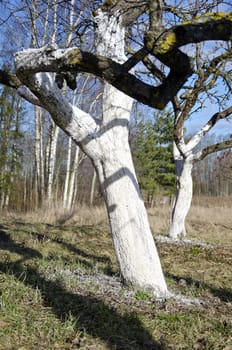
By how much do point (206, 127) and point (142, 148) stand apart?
58.4 feet

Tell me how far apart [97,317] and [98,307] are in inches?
8.5

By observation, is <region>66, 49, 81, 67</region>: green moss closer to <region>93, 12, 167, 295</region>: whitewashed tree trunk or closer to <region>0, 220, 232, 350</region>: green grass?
<region>93, 12, 167, 295</region>: whitewashed tree trunk

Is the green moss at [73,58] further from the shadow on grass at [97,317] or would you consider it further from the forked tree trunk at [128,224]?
the shadow on grass at [97,317]

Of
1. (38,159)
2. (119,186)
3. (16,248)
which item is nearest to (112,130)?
(119,186)

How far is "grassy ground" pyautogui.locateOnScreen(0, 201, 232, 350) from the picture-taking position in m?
3.02

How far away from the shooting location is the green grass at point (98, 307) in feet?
9.89

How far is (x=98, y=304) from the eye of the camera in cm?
372

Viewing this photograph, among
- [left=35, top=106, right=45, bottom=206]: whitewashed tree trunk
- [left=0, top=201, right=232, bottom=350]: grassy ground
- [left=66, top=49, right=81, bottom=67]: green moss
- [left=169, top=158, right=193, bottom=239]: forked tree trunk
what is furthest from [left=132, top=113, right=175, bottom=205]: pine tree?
[left=66, top=49, right=81, bottom=67]: green moss

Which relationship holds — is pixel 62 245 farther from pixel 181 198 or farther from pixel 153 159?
pixel 153 159

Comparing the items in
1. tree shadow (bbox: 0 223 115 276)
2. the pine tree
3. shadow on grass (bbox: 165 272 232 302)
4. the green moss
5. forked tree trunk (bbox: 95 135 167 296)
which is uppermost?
the pine tree

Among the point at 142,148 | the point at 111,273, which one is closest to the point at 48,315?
the point at 111,273

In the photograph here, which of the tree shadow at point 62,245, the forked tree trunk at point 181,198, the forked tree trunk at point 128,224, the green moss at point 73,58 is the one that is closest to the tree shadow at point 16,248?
the tree shadow at point 62,245

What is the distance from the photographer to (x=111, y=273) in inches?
210

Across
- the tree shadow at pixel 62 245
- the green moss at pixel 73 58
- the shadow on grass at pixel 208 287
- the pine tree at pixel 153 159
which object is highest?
the pine tree at pixel 153 159
